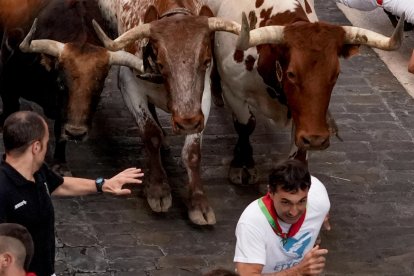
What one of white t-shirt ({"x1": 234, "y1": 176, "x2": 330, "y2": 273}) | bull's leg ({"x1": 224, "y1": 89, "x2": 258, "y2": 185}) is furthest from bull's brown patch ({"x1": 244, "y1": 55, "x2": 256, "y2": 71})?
white t-shirt ({"x1": 234, "y1": 176, "x2": 330, "y2": 273})

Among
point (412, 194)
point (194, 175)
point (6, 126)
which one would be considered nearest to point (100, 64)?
point (194, 175)

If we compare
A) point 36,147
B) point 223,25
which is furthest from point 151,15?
point 36,147

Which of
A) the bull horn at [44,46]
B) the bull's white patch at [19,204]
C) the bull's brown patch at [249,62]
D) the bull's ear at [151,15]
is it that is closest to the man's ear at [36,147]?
the bull's white patch at [19,204]

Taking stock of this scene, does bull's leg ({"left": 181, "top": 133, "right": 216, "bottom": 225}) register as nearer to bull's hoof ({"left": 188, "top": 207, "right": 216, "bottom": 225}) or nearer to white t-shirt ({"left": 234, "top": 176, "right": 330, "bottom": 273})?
bull's hoof ({"left": 188, "top": 207, "right": 216, "bottom": 225})

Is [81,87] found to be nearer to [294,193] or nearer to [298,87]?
[298,87]

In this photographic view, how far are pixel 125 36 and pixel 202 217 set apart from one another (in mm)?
1627

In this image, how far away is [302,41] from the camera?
786 centimetres

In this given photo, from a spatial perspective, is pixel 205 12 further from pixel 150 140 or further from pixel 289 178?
pixel 289 178

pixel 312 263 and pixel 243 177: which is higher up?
pixel 312 263

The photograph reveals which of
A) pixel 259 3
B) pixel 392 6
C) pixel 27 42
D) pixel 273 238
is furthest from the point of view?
pixel 392 6

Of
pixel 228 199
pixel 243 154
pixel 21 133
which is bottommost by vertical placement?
pixel 228 199

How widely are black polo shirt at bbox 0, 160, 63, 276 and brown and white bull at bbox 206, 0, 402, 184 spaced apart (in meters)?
2.33

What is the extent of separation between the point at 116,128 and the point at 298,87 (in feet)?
9.21

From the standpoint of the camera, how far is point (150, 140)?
28.7 ft
